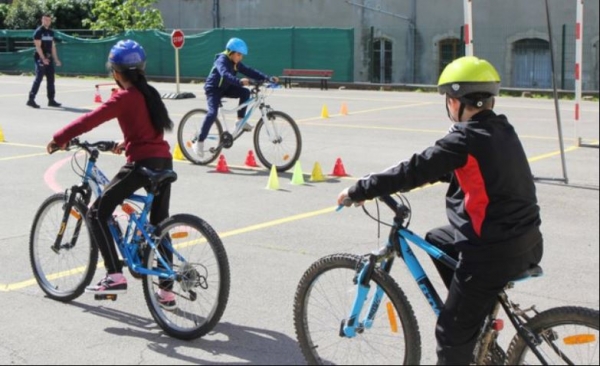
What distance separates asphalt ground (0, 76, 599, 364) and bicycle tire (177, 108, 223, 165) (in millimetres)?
165

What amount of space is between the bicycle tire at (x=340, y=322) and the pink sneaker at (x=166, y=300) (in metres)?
1.24

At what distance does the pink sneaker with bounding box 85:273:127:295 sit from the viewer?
5789 mm

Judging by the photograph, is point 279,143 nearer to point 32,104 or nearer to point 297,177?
point 297,177

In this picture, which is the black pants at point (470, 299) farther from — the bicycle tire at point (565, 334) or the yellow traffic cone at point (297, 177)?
the yellow traffic cone at point (297, 177)

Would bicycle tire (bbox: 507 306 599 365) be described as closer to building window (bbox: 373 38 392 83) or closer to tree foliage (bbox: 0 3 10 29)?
building window (bbox: 373 38 392 83)

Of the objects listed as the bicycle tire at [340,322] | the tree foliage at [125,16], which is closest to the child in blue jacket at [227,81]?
the bicycle tire at [340,322]

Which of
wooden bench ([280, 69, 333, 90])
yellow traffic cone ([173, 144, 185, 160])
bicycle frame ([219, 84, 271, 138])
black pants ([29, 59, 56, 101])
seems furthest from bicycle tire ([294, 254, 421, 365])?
wooden bench ([280, 69, 333, 90])

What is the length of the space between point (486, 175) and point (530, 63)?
28.4m

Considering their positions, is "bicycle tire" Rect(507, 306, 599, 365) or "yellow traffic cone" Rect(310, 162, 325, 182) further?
"yellow traffic cone" Rect(310, 162, 325, 182)

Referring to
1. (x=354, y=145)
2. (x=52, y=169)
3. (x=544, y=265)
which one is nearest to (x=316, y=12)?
(x=354, y=145)

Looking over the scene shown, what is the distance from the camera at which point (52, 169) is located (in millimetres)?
11992

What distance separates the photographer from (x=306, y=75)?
101 feet

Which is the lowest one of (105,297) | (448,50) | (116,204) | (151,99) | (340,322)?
(105,297)

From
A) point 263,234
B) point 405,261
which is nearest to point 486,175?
point 405,261
